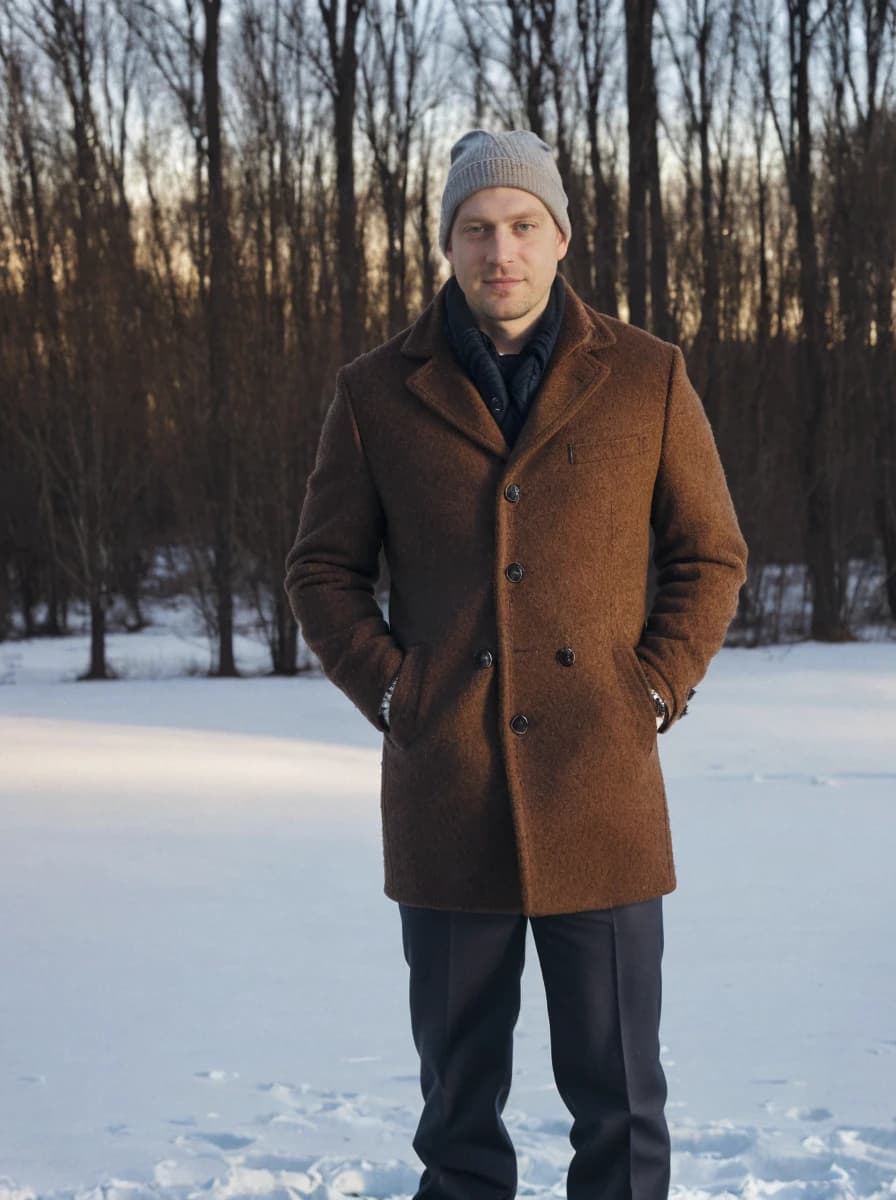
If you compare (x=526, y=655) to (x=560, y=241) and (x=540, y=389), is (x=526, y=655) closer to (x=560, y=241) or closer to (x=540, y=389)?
(x=540, y=389)

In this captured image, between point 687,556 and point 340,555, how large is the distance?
0.57 m

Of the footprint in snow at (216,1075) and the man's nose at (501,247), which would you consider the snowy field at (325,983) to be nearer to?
the footprint in snow at (216,1075)

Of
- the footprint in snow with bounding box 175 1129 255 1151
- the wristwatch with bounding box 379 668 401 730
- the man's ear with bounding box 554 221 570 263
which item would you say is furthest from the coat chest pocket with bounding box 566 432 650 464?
the footprint in snow with bounding box 175 1129 255 1151

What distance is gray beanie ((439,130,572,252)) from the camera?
2461mm

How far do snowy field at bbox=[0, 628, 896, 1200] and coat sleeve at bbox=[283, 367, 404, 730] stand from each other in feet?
4.14

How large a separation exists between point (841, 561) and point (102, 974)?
582 inches

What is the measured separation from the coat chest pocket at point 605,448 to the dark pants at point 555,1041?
707 millimetres

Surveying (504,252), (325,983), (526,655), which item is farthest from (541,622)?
(325,983)

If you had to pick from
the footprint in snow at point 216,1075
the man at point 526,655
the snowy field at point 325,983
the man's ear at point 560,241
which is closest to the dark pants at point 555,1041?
the man at point 526,655

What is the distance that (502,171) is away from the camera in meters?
2.46

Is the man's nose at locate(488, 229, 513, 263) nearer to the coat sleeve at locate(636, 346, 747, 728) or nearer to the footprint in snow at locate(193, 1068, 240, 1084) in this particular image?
the coat sleeve at locate(636, 346, 747, 728)

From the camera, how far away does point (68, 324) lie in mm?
15719

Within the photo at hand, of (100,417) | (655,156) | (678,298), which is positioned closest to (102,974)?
(100,417)

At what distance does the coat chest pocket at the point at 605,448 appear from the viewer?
246cm
